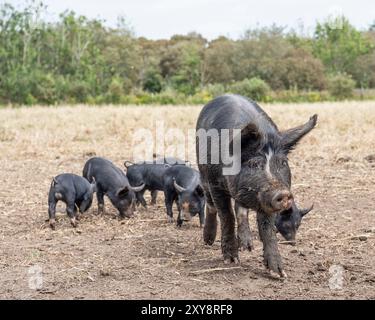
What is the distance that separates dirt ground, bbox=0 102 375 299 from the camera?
18.5 ft

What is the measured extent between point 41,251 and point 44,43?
45.5m

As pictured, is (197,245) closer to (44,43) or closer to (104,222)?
(104,222)

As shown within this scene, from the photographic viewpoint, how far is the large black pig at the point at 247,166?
5562 millimetres

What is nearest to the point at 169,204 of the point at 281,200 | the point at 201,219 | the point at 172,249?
the point at 201,219

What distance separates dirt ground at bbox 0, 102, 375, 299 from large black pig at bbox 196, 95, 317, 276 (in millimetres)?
387

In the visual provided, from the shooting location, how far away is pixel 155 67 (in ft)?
184

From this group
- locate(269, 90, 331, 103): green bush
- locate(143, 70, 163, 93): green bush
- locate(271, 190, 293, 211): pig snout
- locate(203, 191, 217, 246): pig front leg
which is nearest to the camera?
locate(271, 190, 293, 211): pig snout

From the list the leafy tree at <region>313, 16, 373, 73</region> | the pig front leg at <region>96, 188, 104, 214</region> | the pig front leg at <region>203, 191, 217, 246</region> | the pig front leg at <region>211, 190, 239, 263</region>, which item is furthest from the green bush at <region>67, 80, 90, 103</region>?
the pig front leg at <region>211, 190, 239, 263</region>

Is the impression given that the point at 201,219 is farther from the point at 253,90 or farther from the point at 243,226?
the point at 253,90

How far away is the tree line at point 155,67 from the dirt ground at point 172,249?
27.4 metres

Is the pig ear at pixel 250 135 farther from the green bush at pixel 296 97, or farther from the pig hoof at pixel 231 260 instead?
the green bush at pixel 296 97

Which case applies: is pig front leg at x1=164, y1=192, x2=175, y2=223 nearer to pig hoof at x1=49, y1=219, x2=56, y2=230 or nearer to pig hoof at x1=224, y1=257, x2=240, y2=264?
pig hoof at x1=49, y1=219, x2=56, y2=230

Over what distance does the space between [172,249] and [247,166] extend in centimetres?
188
